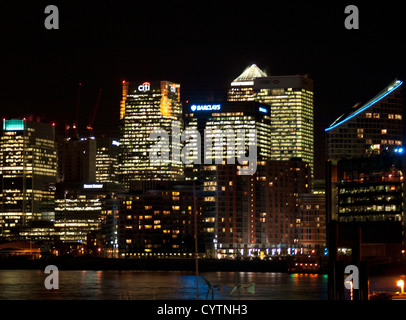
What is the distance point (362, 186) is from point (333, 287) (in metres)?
99.0

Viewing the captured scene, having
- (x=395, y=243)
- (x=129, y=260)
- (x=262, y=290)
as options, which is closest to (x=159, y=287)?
(x=262, y=290)

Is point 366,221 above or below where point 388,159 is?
below

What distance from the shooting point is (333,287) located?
54.9 meters

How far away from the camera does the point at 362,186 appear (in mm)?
151875

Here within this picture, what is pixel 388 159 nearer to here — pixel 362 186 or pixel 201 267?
pixel 362 186

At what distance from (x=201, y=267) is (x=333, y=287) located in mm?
131719

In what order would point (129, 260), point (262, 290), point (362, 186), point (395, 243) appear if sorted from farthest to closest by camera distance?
point (129, 260) → point (362, 186) → point (395, 243) → point (262, 290)
